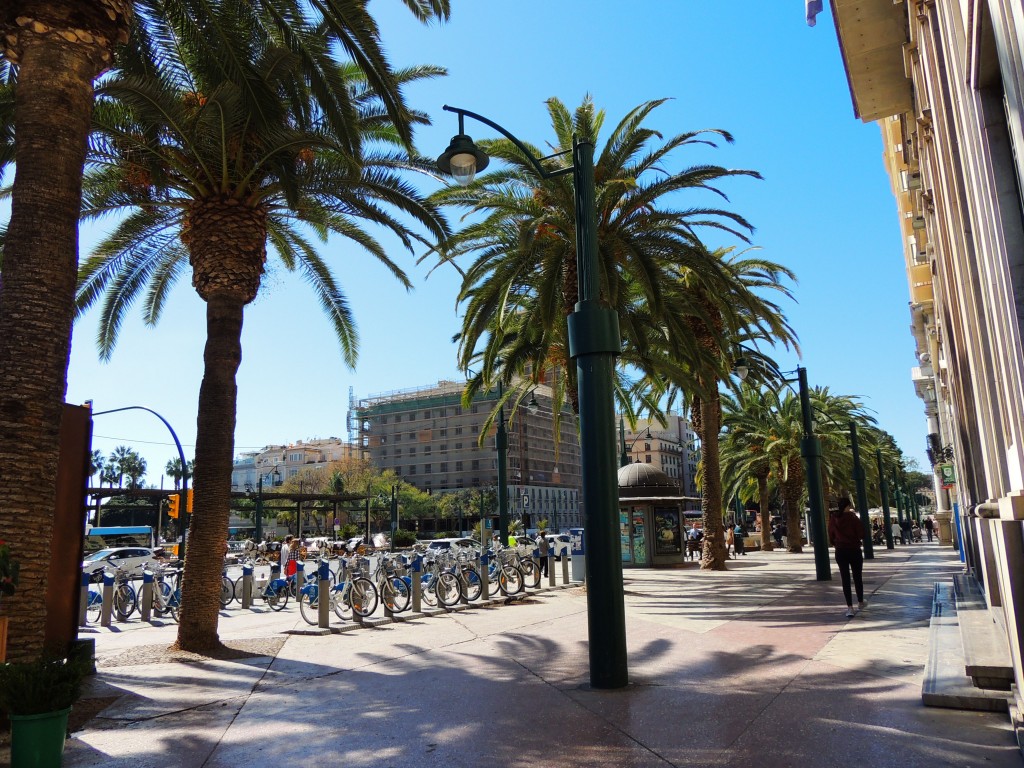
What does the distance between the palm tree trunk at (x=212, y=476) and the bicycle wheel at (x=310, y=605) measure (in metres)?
2.99

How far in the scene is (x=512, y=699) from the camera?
671 centimetres

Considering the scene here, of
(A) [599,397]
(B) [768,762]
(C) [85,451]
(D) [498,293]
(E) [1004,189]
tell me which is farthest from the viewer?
(D) [498,293]

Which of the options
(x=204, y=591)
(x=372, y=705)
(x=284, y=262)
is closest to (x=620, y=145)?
(x=284, y=262)

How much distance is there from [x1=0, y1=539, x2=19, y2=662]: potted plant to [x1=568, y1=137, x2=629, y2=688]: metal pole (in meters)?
4.61

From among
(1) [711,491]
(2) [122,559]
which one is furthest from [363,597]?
(2) [122,559]

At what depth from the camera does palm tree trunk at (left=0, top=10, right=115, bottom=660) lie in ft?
20.3

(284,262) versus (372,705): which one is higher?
(284,262)

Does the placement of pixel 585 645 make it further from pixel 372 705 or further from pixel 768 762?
pixel 768 762

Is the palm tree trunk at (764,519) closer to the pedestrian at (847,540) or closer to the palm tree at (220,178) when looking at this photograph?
the pedestrian at (847,540)

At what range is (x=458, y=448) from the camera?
108125 millimetres

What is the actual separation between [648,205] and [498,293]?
382 centimetres

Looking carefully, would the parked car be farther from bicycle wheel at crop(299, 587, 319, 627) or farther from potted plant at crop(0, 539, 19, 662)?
potted plant at crop(0, 539, 19, 662)

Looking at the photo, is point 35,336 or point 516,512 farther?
point 516,512

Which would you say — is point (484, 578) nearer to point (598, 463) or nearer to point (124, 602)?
point (124, 602)
